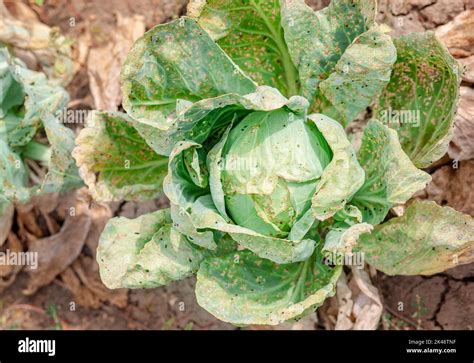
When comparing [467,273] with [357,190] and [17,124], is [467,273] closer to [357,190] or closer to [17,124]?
[357,190]

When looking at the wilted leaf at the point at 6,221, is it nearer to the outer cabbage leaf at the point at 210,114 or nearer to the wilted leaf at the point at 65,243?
the wilted leaf at the point at 65,243

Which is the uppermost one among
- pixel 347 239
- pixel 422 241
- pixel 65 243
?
pixel 347 239

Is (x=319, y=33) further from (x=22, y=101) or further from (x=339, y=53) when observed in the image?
(x=22, y=101)

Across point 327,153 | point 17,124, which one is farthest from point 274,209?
point 17,124

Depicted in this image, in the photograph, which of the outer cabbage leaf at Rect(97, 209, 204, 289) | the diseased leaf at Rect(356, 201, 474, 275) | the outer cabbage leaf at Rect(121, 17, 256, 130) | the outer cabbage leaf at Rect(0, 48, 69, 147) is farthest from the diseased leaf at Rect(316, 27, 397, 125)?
the outer cabbage leaf at Rect(0, 48, 69, 147)

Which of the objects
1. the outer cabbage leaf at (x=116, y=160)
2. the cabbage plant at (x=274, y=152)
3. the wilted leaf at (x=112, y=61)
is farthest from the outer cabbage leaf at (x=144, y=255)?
the wilted leaf at (x=112, y=61)

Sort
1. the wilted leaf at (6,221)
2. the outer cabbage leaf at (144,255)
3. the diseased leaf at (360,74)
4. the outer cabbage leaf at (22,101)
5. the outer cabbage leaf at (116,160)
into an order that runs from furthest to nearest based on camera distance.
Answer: the wilted leaf at (6,221)
the outer cabbage leaf at (22,101)
the outer cabbage leaf at (116,160)
the outer cabbage leaf at (144,255)
the diseased leaf at (360,74)

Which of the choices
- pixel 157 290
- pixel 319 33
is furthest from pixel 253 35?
pixel 157 290
